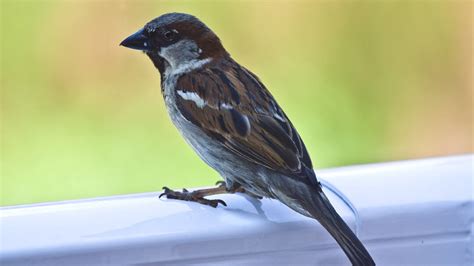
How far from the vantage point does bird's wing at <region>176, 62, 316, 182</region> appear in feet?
6.27

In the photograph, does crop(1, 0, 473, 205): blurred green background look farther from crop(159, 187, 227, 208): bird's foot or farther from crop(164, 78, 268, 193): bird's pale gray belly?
crop(159, 187, 227, 208): bird's foot

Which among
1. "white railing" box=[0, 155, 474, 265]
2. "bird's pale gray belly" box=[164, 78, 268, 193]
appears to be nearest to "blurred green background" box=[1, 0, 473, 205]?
"bird's pale gray belly" box=[164, 78, 268, 193]

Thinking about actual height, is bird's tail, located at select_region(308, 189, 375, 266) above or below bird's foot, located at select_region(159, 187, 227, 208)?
below

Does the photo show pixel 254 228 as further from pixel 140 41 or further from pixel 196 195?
pixel 140 41

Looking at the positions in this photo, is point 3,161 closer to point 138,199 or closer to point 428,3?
point 138,199

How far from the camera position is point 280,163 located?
6.22 ft

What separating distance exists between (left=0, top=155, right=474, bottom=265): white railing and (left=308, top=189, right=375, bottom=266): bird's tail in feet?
0.08

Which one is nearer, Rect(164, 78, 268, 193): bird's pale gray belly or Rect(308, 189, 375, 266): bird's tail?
Rect(308, 189, 375, 266): bird's tail

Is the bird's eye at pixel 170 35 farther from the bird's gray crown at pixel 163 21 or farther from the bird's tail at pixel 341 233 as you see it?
the bird's tail at pixel 341 233

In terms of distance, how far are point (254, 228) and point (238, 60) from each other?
1.71m

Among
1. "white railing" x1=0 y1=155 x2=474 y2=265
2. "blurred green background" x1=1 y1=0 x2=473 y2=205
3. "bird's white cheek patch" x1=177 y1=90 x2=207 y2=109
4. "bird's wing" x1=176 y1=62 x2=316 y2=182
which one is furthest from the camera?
"blurred green background" x1=1 y1=0 x2=473 y2=205

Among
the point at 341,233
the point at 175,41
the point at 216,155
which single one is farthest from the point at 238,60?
the point at 341,233

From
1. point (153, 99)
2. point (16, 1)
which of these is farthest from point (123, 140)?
point (16, 1)

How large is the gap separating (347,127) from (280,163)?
1.43 m
